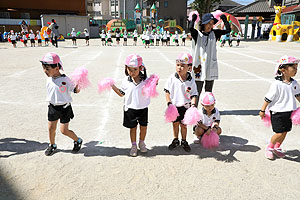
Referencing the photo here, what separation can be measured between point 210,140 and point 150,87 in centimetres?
135

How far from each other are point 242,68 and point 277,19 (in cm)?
2325

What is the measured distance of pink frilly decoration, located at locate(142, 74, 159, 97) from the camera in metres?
3.33

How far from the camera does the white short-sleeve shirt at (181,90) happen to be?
3625 mm

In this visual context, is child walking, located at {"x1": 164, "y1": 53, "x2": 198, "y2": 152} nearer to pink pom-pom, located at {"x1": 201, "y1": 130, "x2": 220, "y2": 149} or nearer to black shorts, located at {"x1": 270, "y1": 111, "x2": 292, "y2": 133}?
pink pom-pom, located at {"x1": 201, "y1": 130, "x2": 220, "y2": 149}

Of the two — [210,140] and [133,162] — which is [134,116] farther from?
[210,140]

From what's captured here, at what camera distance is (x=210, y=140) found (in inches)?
150

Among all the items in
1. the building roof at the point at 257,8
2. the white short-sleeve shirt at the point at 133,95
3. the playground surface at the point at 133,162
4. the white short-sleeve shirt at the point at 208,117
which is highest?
the building roof at the point at 257,8

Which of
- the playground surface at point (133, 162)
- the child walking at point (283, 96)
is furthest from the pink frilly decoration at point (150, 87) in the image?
the child walking at point (283, 96)

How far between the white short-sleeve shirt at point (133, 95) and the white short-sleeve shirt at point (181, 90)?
442 millimetres

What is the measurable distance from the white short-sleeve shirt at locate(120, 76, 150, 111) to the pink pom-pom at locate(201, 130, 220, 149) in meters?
1.16

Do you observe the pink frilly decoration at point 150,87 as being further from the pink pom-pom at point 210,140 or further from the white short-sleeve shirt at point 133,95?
the pink pom-pom at point 210,140

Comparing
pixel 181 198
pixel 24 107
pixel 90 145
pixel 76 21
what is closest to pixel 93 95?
pixel 24 107

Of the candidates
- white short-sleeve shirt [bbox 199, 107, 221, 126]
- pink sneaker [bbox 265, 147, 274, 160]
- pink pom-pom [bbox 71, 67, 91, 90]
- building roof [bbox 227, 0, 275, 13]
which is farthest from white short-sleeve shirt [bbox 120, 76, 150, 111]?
building roof [bbox 227, 0, 275, 13]

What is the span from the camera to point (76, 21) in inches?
1460
